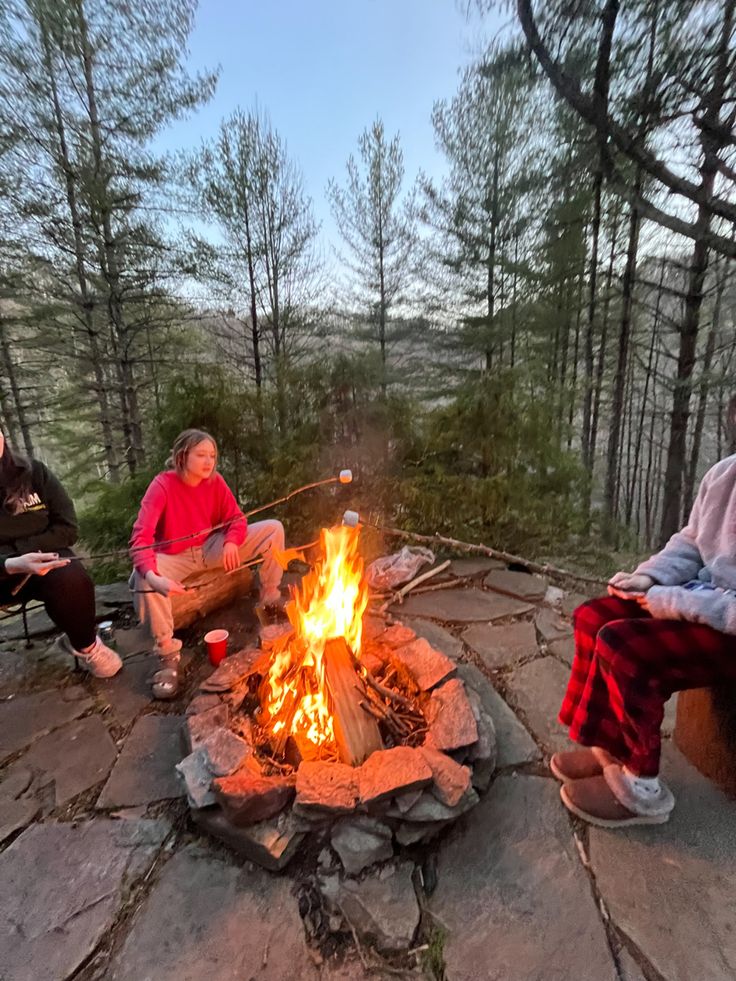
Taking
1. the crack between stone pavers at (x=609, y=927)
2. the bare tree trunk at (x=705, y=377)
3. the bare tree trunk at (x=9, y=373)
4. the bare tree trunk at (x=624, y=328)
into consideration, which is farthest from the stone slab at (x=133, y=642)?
the bare tree trunk at (x=705, y=377)

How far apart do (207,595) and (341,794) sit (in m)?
1.60

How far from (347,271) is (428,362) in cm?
167

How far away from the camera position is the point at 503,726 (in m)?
1.87

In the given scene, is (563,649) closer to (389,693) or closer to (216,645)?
(389,693)

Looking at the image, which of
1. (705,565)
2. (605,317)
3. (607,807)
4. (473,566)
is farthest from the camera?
(605,317)

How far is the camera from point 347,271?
6.12 meters

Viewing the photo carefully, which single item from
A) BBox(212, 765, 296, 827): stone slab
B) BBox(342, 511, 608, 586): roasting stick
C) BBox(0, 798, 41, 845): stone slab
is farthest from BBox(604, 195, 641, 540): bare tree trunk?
BBox(0, 798, 41, 845): stone slab

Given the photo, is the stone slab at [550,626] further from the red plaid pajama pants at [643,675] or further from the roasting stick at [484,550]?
the red plaid pajama pants at [643,675]

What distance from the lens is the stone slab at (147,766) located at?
1597 mm

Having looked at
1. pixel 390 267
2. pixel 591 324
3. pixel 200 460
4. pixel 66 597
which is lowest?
pixel 66 597

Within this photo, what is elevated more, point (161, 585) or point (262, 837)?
point (161, 585)

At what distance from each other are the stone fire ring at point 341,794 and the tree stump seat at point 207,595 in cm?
99

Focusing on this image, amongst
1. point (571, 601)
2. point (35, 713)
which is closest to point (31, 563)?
point (35, 713)

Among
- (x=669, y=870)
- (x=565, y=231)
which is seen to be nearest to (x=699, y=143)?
(x=565, y=231)
